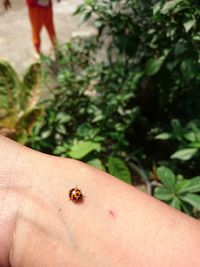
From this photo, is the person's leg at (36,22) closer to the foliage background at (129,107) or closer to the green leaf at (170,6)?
the foliage background at (129,107)

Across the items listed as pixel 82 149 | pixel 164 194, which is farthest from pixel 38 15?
pixel 164 194

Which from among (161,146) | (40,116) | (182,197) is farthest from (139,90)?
(182,197)

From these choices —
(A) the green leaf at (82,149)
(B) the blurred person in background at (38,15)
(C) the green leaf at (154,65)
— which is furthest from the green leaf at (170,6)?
(B) the blurred person in background at (38,15)

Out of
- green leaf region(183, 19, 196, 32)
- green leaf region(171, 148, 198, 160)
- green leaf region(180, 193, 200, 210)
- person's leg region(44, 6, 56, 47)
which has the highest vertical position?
green leaf region(183, 19, 196, 32)

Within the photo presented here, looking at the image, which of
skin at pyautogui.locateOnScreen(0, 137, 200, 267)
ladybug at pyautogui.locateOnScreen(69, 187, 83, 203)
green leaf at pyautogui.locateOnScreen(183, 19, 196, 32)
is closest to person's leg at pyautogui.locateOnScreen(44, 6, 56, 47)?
green leaf at pyautogui.locateOnScreen(183, 19, 196, 32)

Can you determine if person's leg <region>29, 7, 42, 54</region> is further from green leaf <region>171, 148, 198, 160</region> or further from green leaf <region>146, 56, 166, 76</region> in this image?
green leaf <region>171, 148, 198, 160</region>

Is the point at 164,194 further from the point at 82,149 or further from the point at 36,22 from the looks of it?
the point at 36,22

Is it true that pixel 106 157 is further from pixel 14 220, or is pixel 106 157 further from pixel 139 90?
pixel 14 220
